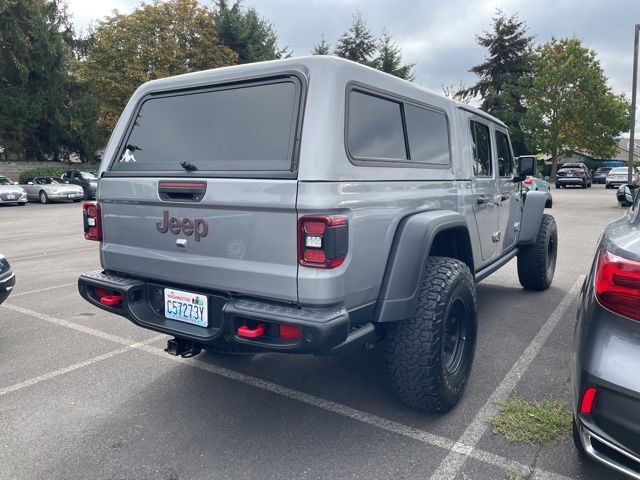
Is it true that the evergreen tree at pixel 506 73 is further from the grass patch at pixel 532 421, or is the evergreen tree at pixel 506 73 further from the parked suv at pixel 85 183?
the grass patch at pixel 532 421

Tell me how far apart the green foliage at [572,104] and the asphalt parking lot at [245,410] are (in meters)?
38.0

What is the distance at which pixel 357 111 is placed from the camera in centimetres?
277

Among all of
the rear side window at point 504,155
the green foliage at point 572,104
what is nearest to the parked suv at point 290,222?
the rear side window at point 504,155

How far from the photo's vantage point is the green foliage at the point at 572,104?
37656mm

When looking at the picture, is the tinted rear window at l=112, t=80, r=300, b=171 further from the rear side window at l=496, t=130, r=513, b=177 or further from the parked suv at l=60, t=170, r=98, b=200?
the parked suv at l=60, t=170, r=98, b=200

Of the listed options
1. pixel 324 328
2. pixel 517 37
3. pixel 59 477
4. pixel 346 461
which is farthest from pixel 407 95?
pixel 517 37

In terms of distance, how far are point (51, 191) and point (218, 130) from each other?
21212 millimetres

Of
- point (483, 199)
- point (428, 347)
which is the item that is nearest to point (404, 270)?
point (428, 347)

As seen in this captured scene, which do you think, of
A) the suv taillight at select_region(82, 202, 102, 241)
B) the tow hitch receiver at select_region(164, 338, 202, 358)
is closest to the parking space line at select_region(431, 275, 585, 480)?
the tow hitch receiver at select_region(164, 338, 202, 358)

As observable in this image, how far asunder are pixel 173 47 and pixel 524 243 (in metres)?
28.9

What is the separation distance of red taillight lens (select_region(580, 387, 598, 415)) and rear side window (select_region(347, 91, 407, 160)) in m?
1.51

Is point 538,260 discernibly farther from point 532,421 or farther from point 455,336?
point 532,421

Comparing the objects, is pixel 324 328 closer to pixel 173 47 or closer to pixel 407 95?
pixel 407 95

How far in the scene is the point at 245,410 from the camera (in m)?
3.17
